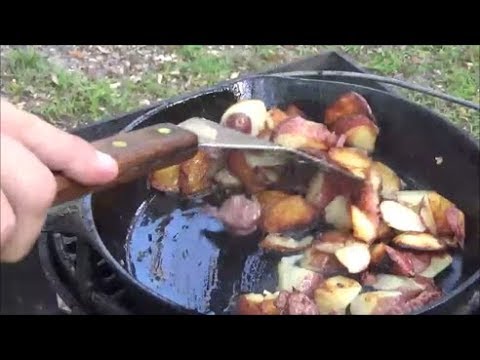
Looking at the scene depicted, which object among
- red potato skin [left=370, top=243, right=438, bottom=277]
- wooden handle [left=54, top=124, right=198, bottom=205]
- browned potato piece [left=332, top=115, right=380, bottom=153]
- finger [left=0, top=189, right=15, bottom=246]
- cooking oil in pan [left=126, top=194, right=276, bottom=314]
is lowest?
cooking oil in pan [left=126, top=194, right=276, bottom=314]

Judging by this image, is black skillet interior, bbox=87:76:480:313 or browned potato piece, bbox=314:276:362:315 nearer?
browned potato piece, bbox=314:276:362:315

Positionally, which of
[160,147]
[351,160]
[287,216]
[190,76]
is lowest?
[190,76]

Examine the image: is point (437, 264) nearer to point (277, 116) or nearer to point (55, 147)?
point (277, 116)

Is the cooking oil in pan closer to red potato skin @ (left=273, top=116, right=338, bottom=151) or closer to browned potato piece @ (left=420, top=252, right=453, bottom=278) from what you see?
red potato skin @ (left=273, top=116, right=338, bottom=151)

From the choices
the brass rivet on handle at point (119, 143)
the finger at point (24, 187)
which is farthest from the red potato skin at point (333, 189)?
the finger at point (24, 187)

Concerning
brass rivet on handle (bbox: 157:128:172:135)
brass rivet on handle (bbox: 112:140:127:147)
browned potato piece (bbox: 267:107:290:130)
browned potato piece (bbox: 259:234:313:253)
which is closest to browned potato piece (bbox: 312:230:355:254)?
browned potato piece (bbox: 259:234:313:253)

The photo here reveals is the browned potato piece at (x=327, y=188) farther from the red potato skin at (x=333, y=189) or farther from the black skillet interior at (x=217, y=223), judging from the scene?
the black skillet interior at (x=217, y=223)

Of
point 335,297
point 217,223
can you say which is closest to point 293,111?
point 217,223
